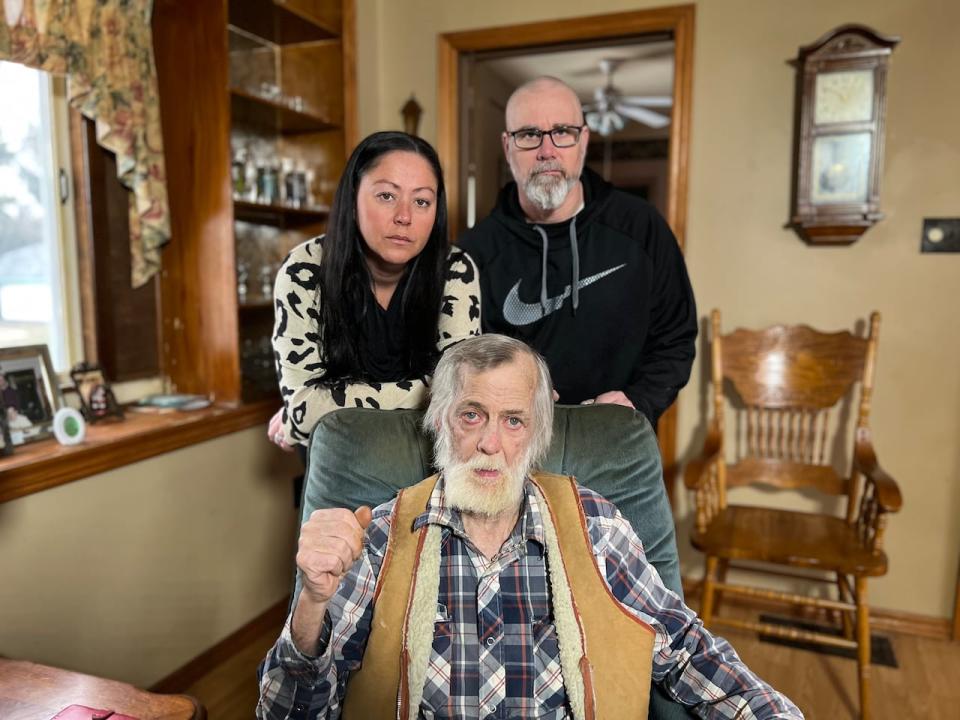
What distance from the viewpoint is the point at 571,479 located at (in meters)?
1.32

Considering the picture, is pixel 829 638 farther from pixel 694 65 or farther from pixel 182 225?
pixel 182 225

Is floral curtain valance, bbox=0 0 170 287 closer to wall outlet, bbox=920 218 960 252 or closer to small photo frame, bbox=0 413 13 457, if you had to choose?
small photo frame, bbox=0 413 13 457

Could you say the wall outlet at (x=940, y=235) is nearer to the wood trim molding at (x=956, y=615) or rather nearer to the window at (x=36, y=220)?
the wood trim molding at (x=956, y=615)

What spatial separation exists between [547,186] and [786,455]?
1517 mm

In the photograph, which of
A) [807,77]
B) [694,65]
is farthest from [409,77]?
[807,77]

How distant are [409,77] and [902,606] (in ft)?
9.52

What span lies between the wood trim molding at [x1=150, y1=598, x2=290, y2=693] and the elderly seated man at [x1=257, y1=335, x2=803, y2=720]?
131 cm

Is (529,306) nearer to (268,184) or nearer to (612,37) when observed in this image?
(268,184)

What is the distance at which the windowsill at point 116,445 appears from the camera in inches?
68.5

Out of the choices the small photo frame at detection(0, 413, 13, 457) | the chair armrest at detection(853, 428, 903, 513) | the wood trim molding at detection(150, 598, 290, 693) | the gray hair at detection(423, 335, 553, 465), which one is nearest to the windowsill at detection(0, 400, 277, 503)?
the small photo frame at detection(0, 413, 13, 457)

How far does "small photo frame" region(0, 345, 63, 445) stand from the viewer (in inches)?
73.5

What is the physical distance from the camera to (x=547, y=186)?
1.72 meters

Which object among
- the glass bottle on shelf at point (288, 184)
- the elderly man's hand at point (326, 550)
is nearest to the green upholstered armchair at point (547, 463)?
the elderly man's hand at point (326, 550)

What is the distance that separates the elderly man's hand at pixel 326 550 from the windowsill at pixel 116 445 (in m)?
1.06
